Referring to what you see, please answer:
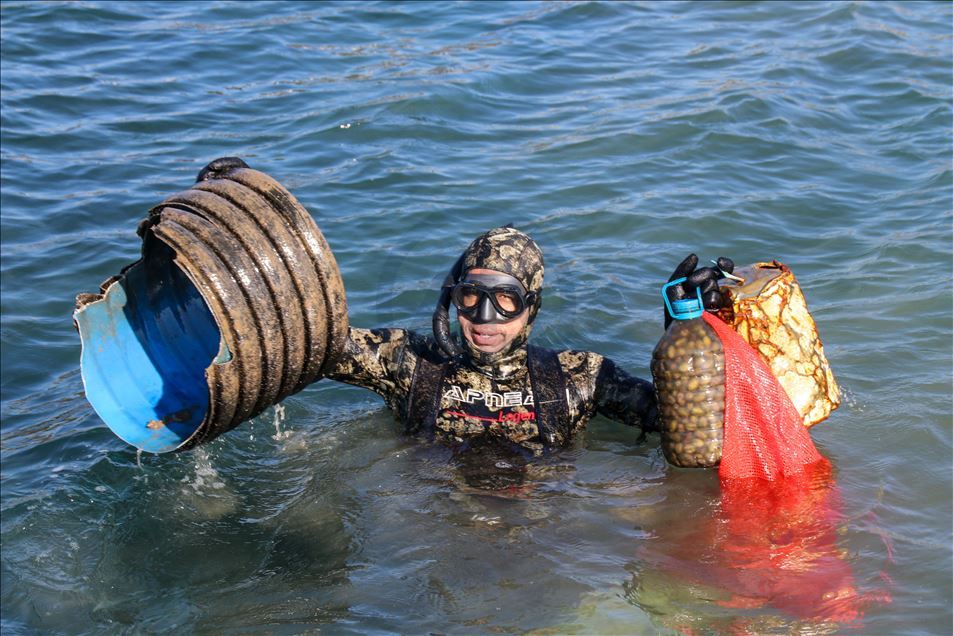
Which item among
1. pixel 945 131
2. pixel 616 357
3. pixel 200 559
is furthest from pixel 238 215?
pixel 945 131

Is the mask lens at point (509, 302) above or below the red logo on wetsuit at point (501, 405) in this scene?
above

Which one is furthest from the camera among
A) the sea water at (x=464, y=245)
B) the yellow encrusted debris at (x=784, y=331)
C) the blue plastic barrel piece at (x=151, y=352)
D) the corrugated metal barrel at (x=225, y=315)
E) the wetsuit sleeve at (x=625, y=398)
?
the wetsuit sleeve at (x=625, y=398)

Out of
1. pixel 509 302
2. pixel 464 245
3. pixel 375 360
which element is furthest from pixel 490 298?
pixel 464 245

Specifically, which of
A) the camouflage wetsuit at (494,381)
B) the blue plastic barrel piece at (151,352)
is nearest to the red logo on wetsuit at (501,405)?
the camouflage wetsuit at (494,381)

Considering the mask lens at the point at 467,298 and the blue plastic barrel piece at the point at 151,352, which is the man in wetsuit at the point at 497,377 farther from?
the blue plastic barrel piece at the point at 151,352

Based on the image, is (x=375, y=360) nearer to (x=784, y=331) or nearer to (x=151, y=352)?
(x=151, y=352)

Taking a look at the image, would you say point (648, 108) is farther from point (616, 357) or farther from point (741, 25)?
point (616, 357)

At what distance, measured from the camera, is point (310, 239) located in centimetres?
454

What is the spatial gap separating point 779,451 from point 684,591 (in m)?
0.83

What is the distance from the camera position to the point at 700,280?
16.2 ft

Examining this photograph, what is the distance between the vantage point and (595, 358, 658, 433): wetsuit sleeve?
5.45 metres

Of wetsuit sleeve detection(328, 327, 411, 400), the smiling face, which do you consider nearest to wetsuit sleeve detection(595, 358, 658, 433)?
the smiling face

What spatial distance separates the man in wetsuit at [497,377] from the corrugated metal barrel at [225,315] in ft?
2.73

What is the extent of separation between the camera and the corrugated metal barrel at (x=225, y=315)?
4.34m
